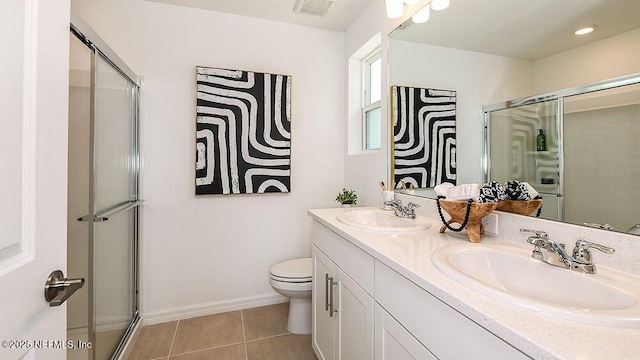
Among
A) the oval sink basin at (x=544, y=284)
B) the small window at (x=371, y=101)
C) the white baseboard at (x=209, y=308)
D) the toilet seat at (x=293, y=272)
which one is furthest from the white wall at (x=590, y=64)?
the white baseboard at (x=209, y=308)

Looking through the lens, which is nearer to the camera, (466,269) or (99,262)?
(466,269)

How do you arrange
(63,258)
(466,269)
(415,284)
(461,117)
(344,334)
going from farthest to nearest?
(461,117)
(344,334)
(466,269)
(415,284)
(63,258)

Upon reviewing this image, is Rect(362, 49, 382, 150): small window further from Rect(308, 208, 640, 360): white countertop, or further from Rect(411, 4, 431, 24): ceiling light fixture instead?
Rect(308, 208, 640, 360): white countertop

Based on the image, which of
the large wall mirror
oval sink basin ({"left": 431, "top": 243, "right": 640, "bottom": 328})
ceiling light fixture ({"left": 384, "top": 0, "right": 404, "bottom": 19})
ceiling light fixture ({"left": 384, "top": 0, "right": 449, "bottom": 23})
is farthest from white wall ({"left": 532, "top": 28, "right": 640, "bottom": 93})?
ceiling light fixture ({"left": 384, "top": 0, "right": 404, "bottom": 19})

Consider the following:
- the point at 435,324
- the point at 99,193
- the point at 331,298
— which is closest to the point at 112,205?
the point at 99,193

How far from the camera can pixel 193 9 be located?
2168 millimetres

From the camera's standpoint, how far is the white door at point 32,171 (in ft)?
1.66

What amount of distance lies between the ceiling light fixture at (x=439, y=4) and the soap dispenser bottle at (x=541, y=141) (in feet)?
2.79

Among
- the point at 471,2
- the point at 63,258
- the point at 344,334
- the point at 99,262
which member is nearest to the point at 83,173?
the point at 99,262

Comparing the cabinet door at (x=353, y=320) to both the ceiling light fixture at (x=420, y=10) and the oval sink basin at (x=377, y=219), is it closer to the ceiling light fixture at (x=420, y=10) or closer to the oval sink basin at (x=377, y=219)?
the oval sink basin at (x=377, y=219)

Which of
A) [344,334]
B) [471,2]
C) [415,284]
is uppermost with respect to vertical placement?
[471,2]

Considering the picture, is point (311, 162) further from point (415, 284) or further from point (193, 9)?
point (415, 284)

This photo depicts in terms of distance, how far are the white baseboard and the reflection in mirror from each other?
1.98 meters

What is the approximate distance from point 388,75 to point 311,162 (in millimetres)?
963
